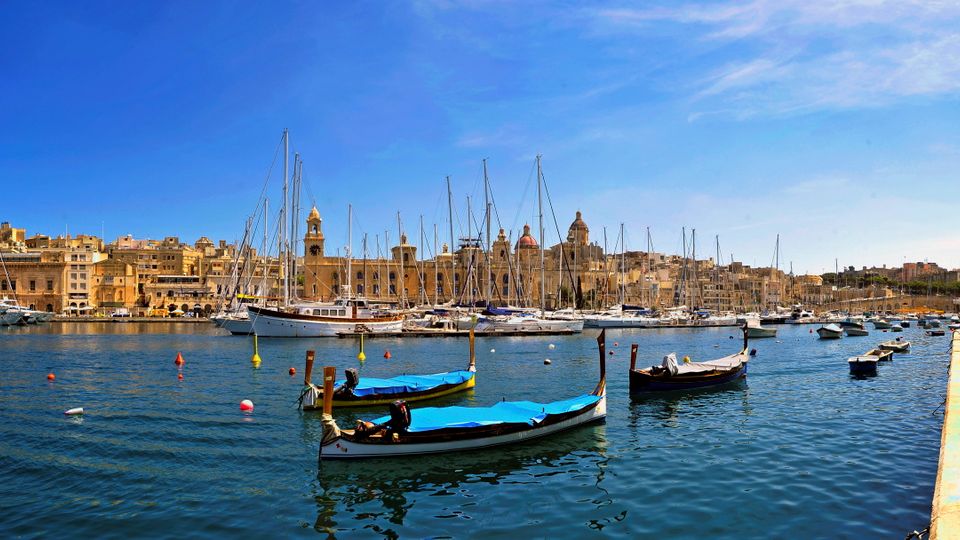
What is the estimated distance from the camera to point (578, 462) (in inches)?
571

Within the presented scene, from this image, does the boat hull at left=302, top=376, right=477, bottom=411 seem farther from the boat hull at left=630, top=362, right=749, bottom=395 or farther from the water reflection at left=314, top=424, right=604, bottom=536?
the boat hull at left=630, top=362, right=749, bottom=395

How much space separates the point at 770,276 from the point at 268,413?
544 ft

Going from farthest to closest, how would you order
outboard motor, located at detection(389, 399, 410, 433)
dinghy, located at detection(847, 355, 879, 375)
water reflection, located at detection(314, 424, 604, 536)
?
dinghy, located at detection(847, 355, 879, 375) → outboard motor, located at detection(389, 399, 410, 433) → water reflection, located at detection(314, 424, 604, 536)

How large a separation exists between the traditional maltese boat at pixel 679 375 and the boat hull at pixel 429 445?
271 inches

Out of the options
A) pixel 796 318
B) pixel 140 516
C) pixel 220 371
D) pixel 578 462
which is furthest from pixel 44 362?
pixel 796 318

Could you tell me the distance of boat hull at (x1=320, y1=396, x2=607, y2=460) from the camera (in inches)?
544

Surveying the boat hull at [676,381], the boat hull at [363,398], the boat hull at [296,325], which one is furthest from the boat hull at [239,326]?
the boat hull at [676,381]

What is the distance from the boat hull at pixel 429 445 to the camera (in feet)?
45.4

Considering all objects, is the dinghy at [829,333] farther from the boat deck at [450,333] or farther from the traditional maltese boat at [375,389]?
the traditional maltese boat at [375,389]

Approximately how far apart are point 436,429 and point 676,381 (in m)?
12.1

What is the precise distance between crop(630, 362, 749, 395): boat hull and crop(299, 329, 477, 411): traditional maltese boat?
5657 mm

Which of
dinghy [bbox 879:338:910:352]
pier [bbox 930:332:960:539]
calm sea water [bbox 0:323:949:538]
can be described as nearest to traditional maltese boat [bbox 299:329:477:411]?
calm sea water [bbox 0:323:949:538]

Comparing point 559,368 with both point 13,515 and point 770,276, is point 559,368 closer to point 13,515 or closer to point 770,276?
point 13,515

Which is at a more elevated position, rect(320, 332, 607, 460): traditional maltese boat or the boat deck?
the boat deck
